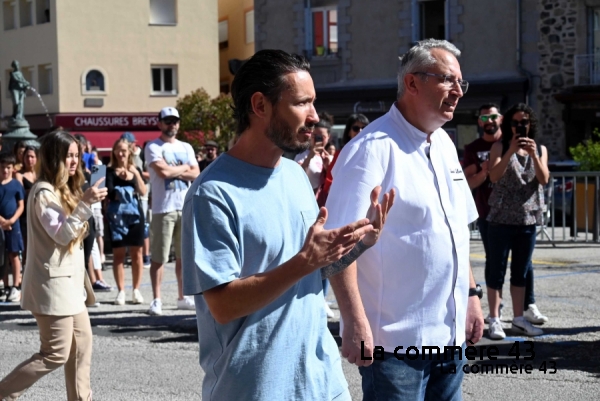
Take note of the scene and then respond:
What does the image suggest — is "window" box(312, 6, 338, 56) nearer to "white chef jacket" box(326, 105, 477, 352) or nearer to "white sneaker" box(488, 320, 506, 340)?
"white sneaker" box(488, 320, 506, 340)

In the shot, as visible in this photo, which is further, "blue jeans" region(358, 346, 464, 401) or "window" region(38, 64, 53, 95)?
"window" region(38, 64, 53, 95)

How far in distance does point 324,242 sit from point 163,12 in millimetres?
39018

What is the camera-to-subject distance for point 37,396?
638 centimetres

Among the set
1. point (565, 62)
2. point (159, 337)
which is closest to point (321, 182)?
point (159, 337)

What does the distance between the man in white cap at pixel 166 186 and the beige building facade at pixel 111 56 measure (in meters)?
30.1

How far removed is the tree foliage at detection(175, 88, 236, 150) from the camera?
35031 mm

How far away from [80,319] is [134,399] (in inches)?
38.6

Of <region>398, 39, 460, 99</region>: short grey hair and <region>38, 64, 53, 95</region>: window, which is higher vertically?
<region>38, 64, 53, 95</region>: window

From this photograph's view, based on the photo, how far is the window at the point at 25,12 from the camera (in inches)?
1598

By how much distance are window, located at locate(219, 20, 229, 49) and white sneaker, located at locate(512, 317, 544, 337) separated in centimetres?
3767

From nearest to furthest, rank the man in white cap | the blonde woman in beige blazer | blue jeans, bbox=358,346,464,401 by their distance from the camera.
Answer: blue jeans, bbox=358,346,464,401
the blonde woman in beige blazer
the man in white cap

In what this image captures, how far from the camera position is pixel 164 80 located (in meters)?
40.7

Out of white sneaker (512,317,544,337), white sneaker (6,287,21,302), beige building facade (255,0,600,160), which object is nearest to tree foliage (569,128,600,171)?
white sneaker (512,317,544,337)

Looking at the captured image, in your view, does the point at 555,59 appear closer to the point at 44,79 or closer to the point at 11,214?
the point at 44,79
